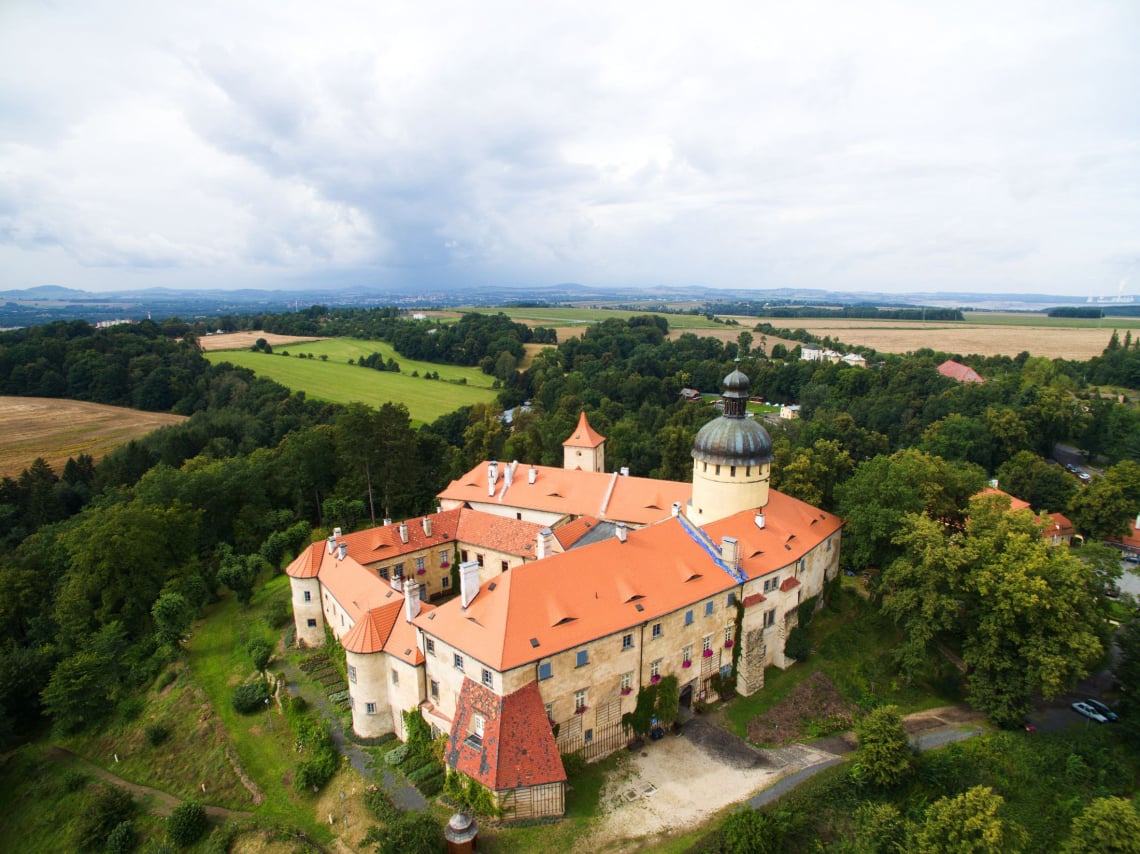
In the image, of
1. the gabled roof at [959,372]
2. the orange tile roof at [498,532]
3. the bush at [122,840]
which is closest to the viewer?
the bush at [122,840]

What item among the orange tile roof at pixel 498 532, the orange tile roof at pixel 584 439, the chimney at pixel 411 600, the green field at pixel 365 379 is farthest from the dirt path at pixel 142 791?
the green field at pixel 365 379

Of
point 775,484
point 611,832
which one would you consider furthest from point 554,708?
point 775,484

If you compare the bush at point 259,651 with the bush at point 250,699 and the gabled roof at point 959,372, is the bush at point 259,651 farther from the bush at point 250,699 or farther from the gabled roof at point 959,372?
the gabled roof at point 959,372

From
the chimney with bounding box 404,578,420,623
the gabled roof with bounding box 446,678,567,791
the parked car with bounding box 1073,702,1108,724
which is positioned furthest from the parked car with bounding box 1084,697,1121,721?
the chimney with bounding box 404,578,420,623

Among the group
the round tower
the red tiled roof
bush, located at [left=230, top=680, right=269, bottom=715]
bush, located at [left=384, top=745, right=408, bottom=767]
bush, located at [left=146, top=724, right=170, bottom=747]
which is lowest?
bush, located at [left=146, top=724, right=170, bottom=747]

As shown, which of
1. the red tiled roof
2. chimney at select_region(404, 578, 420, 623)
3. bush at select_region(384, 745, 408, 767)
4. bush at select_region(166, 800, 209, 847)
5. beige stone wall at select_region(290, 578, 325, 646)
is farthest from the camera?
the red tiled roof

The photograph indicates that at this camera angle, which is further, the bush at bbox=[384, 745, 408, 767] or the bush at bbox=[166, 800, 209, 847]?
the bush at bbox=[384, 745, 408, 767]

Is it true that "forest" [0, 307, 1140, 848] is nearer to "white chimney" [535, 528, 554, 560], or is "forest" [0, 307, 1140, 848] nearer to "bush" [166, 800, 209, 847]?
"bush" [166, 800, 209, 847]
